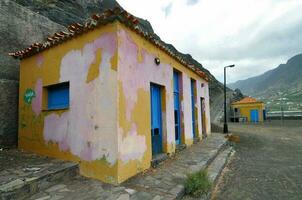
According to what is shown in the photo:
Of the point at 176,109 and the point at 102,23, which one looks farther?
the point at 176,109

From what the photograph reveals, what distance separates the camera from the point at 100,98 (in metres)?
5.34

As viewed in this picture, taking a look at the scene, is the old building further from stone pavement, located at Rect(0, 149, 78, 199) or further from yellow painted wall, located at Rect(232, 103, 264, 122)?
yellow painted wall, located at Rect(232, 103, 264, 122)

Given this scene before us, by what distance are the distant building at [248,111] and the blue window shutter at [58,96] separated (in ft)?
104

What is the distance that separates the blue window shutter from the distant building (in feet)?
104

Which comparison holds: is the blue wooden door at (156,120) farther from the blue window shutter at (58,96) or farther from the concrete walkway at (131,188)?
the blue window shutter at (58,96)

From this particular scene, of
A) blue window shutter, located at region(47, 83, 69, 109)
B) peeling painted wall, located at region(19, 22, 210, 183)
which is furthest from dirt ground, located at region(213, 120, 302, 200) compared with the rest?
blue window shutter, located at region(47, 83, 69, 109)

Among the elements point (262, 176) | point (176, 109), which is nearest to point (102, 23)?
point (176, 109)

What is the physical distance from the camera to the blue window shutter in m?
6.41

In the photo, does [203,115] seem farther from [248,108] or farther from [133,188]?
[248,108]

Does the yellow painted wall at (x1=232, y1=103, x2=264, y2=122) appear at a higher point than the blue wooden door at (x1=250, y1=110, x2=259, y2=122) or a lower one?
higher

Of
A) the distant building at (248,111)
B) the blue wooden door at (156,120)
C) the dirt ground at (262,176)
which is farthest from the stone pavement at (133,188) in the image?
the distant building at (248,111)

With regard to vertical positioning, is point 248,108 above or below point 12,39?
below

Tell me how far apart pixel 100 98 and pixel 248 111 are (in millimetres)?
33657

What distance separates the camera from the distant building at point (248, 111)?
34031 millimetres
